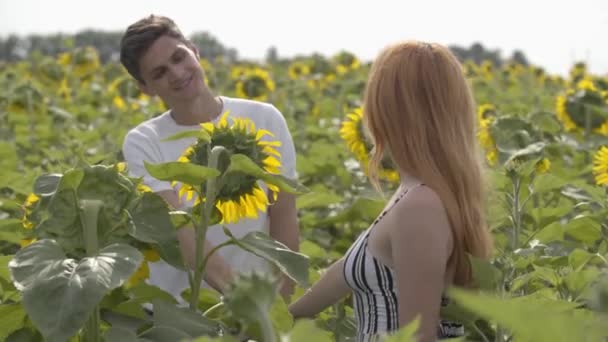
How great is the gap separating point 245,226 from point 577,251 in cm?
82

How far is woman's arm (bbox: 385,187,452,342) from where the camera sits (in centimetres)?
140

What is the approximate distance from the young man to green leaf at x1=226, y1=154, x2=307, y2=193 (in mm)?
835

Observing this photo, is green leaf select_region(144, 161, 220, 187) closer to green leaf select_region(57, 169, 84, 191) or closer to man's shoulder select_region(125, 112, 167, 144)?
green leaf select_region(57, 169, 84, 191)

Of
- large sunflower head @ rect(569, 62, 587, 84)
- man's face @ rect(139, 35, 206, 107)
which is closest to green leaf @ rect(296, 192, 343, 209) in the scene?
man's face @ rect(139, 35, 206, 107)

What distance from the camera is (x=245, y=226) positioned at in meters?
2.27

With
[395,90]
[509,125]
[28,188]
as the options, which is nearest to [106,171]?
[395,90]

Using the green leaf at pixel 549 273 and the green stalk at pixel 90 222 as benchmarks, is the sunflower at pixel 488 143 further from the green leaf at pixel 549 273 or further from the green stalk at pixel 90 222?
the green stalk at pixel 90 222

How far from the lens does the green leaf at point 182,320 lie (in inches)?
51.1

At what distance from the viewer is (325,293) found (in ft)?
5.41

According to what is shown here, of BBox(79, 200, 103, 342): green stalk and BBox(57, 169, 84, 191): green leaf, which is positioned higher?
BBox(57, 169, 84, 191): green leaf

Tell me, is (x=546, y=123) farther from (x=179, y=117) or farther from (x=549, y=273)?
(x=549, y=273)

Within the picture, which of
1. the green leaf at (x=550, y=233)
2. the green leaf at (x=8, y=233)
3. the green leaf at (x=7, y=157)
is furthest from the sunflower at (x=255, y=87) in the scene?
the green leaf at (x=550, y=233)

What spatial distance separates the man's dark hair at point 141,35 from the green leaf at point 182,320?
110cm

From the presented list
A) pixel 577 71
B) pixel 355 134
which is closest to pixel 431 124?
pixel 355 134
